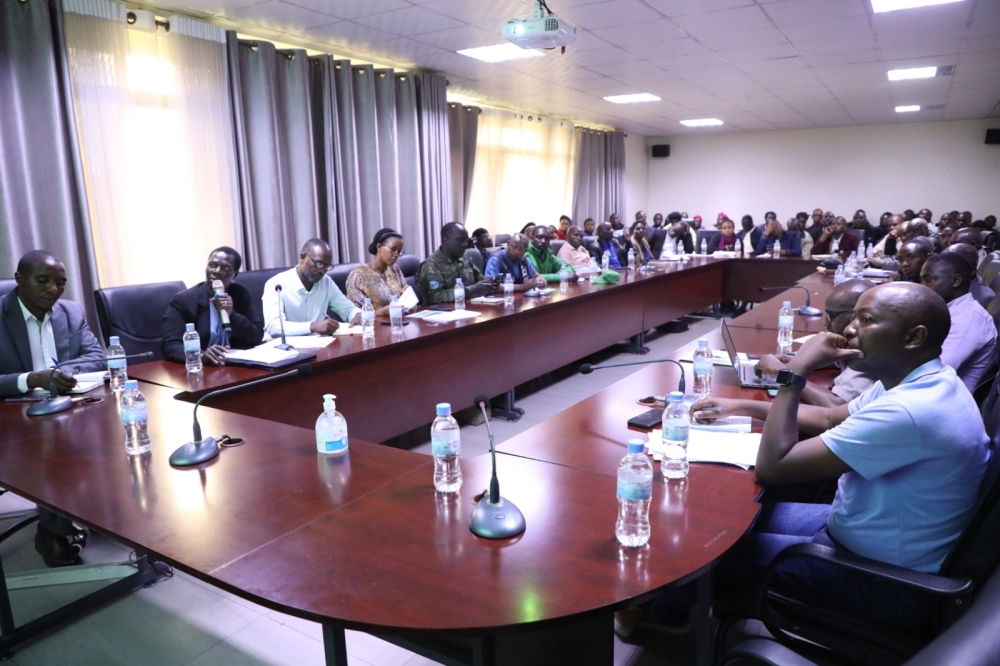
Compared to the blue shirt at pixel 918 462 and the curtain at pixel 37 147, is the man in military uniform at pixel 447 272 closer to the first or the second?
the curtain at pixel 37 147

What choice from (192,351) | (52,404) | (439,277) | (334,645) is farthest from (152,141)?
(334,645)

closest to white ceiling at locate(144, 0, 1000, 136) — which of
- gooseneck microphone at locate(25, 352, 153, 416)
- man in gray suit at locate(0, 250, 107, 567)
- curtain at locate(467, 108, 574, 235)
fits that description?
curtain at locate(467, 108, 574, 235)

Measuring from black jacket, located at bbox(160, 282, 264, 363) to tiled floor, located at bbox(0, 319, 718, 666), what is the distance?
87 centimetres

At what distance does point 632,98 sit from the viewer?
7.82 metres

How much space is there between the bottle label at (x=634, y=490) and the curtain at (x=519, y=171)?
7335 millimetres

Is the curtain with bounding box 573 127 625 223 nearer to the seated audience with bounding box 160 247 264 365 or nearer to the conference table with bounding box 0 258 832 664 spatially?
the seated audience with bounding box 160 247 264 365

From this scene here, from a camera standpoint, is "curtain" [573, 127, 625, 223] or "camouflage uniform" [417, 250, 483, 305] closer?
"camouflage uniform" [417, 250, 483, 305]

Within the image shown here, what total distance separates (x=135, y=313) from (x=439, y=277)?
6.24 feet

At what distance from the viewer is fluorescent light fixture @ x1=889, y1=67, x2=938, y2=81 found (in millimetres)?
6195

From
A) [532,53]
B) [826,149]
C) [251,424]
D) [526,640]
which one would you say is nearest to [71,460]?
[251,424]

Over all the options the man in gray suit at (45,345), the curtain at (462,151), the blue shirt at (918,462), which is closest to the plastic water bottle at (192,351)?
the man in gray suit at (45,345)

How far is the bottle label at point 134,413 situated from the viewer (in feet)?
5.57

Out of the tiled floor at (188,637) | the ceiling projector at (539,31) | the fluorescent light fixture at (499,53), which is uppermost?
the fluorescent light fixture at (499,53)

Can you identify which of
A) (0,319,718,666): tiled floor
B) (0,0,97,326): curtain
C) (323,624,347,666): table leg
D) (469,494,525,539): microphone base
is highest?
(0,0,97,326): curtain
